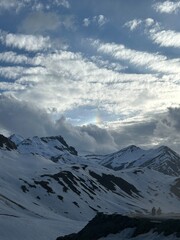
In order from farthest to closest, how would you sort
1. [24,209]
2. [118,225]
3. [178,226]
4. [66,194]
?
[66,194] < [24,209] < [118,225] < [178,226]

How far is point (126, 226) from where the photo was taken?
3928 centimetres

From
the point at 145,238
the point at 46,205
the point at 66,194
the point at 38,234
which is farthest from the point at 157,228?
the point at 66,194

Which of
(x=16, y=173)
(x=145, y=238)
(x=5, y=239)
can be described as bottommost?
(x=5, y=239)

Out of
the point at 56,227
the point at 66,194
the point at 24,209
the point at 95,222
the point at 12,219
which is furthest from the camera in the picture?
the point at 66,194

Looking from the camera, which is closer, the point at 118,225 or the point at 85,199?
the point at 118,225

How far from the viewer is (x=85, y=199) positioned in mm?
194375

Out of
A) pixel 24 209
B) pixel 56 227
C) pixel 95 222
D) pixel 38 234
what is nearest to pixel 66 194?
pixel 24 209

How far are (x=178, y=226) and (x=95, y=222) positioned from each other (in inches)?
780

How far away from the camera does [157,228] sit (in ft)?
113

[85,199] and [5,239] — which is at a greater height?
[85,199]

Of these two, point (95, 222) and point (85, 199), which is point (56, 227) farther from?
point (85, 199)

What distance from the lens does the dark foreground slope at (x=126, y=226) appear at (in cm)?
3321

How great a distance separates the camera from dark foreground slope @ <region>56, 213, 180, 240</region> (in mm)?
33206

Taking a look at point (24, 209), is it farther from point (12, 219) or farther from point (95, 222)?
point (95, 222)
